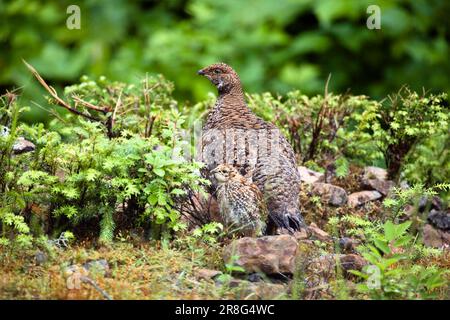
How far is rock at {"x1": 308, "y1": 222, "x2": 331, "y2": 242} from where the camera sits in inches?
213

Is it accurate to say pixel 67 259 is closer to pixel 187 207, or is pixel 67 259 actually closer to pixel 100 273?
pixel 100 273

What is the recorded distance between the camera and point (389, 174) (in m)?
6.55

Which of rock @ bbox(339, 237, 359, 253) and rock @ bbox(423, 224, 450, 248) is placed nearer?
rock @ bbox(339, 237, 359, 253)

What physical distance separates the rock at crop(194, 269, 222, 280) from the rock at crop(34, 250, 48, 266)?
90cm

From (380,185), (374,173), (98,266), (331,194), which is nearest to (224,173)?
(98,266)

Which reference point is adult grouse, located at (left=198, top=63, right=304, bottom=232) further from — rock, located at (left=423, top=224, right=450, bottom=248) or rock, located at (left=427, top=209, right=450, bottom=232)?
rock, located at (left=427, top=209, right=450, bottom=232)

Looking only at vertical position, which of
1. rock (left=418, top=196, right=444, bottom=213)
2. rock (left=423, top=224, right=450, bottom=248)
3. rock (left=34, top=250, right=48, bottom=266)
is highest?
rock (left=418, top=196, right=444, bottom=213)

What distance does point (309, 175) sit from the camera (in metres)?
6.33

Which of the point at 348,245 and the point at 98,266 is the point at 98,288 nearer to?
the point at 98,266

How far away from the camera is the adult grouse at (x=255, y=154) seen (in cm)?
516

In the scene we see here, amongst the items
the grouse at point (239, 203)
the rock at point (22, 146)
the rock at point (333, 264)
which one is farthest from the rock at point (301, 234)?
the rock at point (22, 146)

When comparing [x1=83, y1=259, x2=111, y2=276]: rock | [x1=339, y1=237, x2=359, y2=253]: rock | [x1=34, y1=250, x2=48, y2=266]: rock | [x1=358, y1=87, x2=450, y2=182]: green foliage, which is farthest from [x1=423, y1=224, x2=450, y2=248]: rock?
[x1=34, y1=250, x2=48, y2=266]: rock

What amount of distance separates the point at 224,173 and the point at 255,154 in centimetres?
49

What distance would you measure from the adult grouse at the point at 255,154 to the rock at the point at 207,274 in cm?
72
